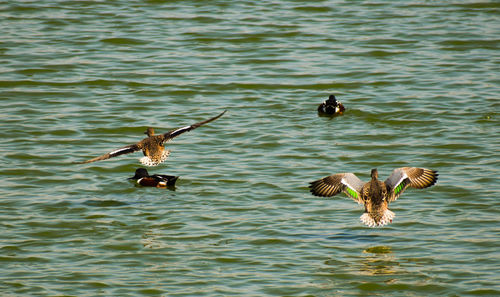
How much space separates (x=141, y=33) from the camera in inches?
850

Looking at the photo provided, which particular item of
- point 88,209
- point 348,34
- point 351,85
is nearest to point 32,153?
point 88,209

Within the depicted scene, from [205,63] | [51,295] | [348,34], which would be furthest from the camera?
[348,34]

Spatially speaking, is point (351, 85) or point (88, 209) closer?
point (88, 209)

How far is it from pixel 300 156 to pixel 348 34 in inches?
334

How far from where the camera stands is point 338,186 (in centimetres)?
1015

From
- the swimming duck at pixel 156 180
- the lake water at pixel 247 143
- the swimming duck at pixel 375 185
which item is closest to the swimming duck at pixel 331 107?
the lake water at pixel 247 143

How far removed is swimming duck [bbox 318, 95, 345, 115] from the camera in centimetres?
1495

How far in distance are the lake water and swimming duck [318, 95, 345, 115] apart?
0.64 ft

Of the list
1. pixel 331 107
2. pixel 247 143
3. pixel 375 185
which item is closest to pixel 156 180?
pixel 247 143

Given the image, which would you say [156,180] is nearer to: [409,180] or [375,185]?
[375,185]

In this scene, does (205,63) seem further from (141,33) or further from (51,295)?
(51,295)

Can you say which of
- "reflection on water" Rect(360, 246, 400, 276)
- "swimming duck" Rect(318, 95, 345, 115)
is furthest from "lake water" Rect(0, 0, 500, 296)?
"swimming duck" Rect(318, 95, 345, 115)

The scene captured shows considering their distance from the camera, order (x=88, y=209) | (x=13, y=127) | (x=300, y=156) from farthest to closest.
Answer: (x=13, y=127), (x=300, y=156), (x=88, y=209)

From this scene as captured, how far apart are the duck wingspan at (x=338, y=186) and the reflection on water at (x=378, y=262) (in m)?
0.64
